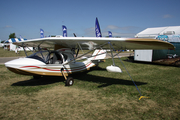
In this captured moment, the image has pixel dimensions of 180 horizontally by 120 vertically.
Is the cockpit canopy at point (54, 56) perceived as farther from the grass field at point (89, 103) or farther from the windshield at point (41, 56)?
the grass field at point (89, 103)

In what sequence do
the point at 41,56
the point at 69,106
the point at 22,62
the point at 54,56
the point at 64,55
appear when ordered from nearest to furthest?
the point at 69,106 < the point at 22,62 < the point at 41,56 < the point at 54,56 < the point at 64,55

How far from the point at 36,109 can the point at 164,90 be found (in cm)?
547

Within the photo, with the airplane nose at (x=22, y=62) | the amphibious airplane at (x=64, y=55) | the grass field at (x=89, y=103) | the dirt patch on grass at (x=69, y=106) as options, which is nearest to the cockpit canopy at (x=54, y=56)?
the amphibious airplane at (x=64, y=55)

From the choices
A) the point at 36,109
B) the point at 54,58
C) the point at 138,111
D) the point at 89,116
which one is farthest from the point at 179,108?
the point at 54,58

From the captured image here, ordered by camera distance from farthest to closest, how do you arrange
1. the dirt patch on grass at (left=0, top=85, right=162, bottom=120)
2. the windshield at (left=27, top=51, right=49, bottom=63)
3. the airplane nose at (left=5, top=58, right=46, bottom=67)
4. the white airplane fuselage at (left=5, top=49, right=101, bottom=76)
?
the windshield at (left=27, top=51, right=49, bottom=63) < the white airplane fuselage at (left=5, top=49, right=101, bottom=76) < the airplane nose at (left=5, top=58, right=46, bottom=67) < the dirt patch on grass at (left=0, top=85, right=162, bottom=120)

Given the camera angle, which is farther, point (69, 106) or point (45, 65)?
point (45, 65)

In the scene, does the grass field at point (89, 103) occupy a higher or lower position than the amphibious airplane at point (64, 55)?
lower

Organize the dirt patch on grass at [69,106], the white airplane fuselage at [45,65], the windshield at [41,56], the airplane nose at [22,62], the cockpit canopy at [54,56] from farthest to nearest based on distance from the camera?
the cockpit canopy at [54,56] → the windshield at [41,56] → the white airplane fuselage at [45,65] → the airplane nose at [22,62] → the dirt patch on grass at [69,106]

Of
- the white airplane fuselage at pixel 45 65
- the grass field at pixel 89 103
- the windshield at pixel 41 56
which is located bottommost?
the grass field at pixel 89 103

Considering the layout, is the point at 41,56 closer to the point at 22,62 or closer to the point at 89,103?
the point at 22,62

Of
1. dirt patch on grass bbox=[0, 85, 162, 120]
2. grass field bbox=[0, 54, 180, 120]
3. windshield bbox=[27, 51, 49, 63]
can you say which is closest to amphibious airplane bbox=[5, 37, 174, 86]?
windshield bbox=[27, 51, 49, 63]

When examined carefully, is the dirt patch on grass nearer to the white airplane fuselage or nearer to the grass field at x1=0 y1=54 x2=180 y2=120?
the grass field at x1=0 y1=54 x2=180 y2=120

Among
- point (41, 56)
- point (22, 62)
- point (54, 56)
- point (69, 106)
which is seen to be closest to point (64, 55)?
point (54, 56)

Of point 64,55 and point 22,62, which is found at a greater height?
point 64,55
